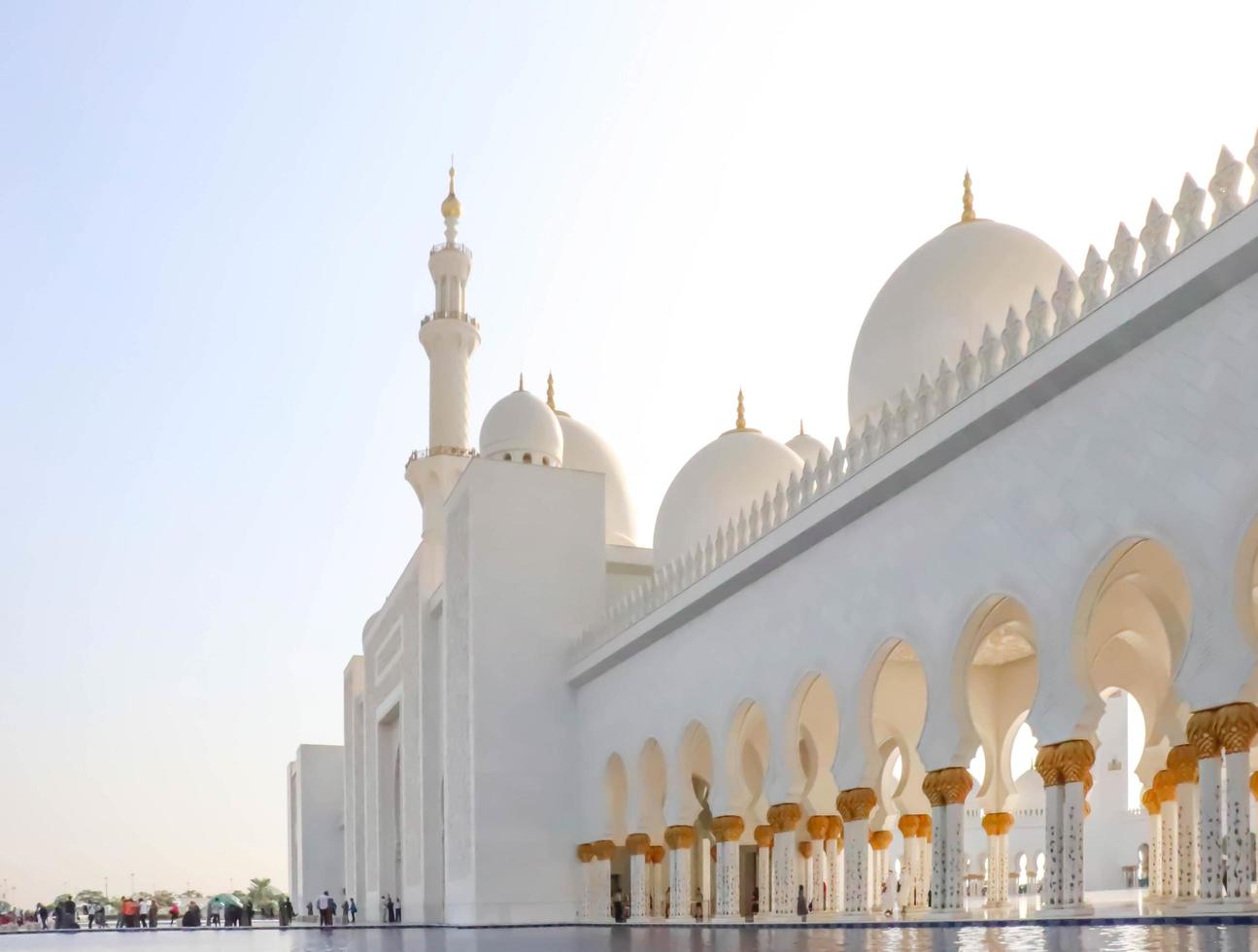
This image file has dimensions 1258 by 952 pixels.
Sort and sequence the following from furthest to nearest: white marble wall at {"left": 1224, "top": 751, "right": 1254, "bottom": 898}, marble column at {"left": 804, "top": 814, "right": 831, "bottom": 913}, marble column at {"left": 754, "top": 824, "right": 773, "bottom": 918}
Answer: marble column at {"left": 754, "top": 824, "right": 773, "bottom": 918} < marble column at {"left": 804, "top": 814, "right": 831, "bottom": 913} < white marble wall at {"left": 1224, "top": 751, "right": 1254, "bottom": 898}

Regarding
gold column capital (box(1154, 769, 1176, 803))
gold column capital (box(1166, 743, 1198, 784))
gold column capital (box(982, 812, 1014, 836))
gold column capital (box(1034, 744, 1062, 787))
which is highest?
gold column capital (box(1034, 744, 1062, 787))

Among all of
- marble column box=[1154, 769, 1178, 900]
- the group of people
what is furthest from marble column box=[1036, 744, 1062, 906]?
the group of people

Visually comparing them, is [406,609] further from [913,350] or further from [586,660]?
[913,350]

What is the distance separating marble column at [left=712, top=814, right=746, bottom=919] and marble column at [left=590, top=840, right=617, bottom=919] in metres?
2.85

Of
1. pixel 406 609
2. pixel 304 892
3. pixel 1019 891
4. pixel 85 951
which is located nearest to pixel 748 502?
pixel 406 609

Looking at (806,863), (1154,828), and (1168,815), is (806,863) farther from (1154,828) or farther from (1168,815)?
(1168,815)

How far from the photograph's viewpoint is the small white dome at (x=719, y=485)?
15.0 m

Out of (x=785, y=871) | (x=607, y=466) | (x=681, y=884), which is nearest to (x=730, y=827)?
(x=785, y=871)

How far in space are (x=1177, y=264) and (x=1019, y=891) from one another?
17.7 metres

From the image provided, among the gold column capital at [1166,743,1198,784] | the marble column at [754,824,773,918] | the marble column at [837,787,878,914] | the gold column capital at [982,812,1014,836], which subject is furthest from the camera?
the marble column at [754,824,773,918]

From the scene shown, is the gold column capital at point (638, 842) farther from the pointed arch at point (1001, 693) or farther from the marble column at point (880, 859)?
the pointed arch at point (1001, 693)

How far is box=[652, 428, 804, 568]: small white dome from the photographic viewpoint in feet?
49.1

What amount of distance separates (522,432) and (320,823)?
66.5 ft

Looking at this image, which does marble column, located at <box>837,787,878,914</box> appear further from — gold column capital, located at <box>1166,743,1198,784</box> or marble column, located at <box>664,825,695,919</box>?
marble column, located at <box>664,825,695,919</box>
